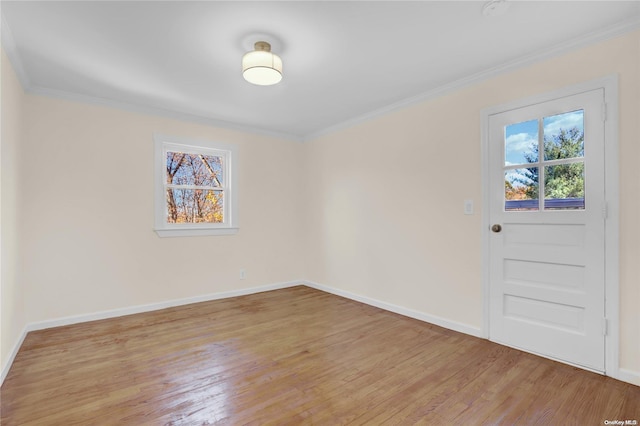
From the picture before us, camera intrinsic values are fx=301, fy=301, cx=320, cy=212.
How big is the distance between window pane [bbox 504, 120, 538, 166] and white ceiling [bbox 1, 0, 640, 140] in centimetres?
53

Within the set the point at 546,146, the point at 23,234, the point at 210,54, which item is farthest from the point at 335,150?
the point at 23,234

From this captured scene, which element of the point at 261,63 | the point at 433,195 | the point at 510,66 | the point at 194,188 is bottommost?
the point at 433,195

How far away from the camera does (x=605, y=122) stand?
82.7 inches

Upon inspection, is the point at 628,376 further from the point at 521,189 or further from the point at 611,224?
the point at 521,189

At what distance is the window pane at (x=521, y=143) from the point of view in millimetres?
2465

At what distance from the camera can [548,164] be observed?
238 cm

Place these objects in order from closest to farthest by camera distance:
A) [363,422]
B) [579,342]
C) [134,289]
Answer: [363,422] < [579,342] < [134,289]

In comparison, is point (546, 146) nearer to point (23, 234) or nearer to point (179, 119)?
point (179, 119)

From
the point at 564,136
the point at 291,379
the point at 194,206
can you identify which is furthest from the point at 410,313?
the point at 194,206

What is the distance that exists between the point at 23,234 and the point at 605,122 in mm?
4973

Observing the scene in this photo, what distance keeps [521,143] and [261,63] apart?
87.1 inches

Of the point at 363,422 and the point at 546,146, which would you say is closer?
the point at 363,422

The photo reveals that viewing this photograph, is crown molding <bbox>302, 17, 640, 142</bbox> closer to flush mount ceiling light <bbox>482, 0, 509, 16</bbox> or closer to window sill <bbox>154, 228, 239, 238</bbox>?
flush mount ceiling light <bbox>482, 0, 509, 16</bbox>

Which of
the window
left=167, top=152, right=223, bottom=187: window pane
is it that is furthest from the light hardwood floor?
left=167, top=152, right=223, bottom=187: window pane
